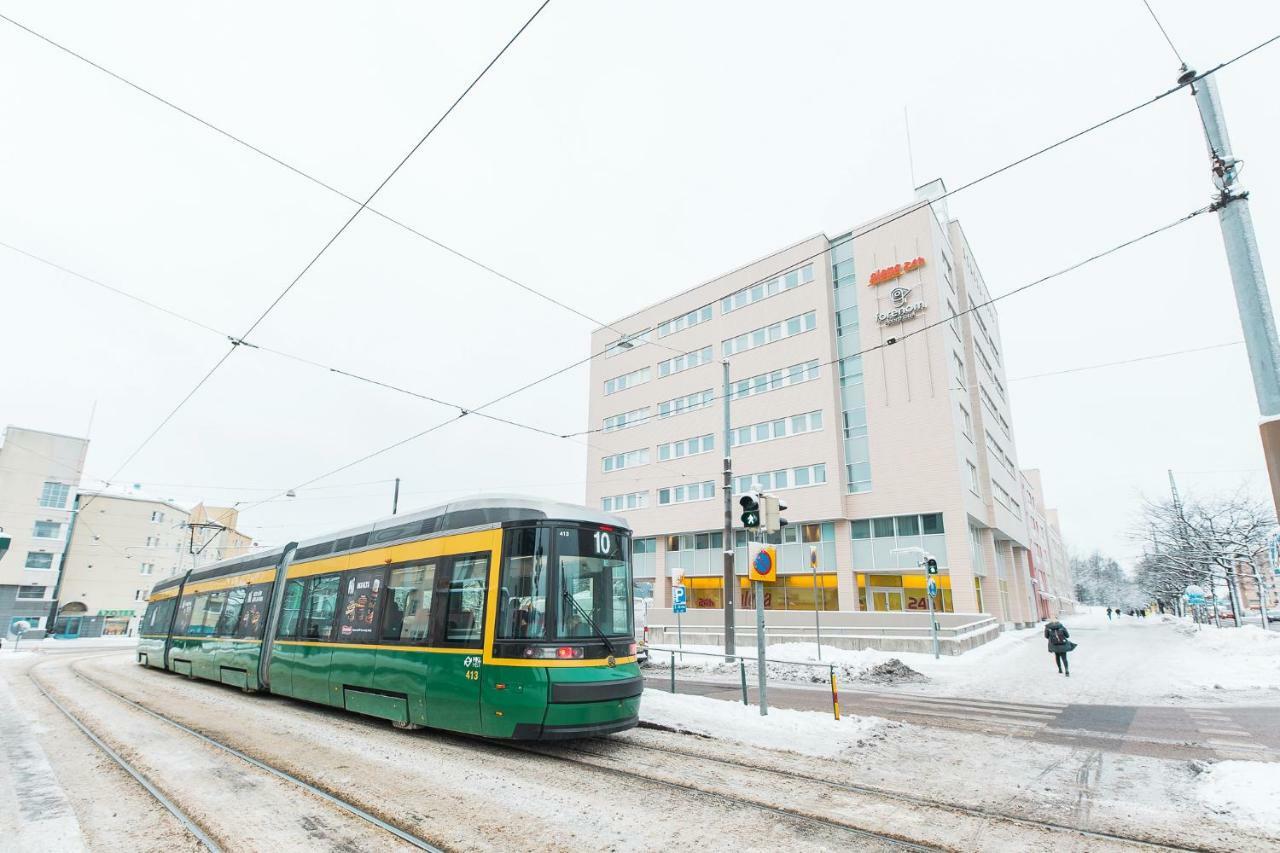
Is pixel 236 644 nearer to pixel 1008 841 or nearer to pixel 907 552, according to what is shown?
pixel 1008 841

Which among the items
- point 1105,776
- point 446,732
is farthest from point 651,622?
point 1105,776

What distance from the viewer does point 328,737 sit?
859 centimetres

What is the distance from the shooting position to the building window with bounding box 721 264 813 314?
3659 cm

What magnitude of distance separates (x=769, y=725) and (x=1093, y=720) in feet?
19.7

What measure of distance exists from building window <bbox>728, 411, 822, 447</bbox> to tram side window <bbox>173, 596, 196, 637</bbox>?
941 inches

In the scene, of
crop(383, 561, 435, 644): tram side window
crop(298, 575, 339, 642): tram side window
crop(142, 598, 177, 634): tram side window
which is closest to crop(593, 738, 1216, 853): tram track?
crop(383, 561, 435, 644): tram side window

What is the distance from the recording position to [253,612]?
13156 mm

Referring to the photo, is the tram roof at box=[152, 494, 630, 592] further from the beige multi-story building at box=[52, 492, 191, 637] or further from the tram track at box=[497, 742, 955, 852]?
the beige multi-story building at box=[52, 492, 191, 637]

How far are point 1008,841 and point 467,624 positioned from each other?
5.77 metres

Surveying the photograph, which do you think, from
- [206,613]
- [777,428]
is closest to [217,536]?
[206,613]

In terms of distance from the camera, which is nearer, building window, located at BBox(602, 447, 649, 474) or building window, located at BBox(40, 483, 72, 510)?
building window, located at BBox(602, 447, 649, 474)

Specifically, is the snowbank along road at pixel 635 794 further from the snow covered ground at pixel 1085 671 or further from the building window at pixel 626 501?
the building window at pixel 626 501

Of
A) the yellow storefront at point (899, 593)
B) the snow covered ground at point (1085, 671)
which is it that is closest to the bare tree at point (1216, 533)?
the snow covered ground at point (1085, 671)

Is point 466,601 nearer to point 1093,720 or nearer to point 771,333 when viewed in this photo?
point 1093,720
